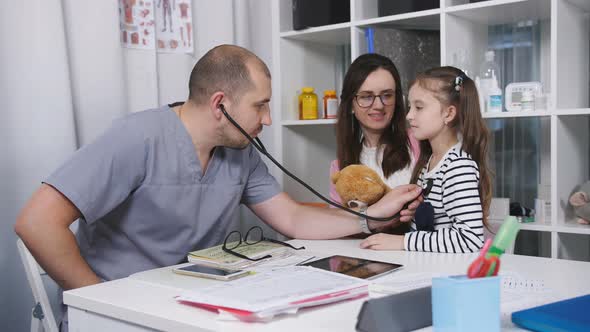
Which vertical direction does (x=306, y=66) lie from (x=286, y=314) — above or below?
above

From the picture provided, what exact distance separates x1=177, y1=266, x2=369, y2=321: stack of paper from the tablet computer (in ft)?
0.19

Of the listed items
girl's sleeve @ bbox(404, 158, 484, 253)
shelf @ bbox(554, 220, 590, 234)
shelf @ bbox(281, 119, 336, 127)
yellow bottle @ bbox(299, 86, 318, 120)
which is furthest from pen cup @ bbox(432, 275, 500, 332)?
yellow bottle @ bbox(299, 86, 318, 120)

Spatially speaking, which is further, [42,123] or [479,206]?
[42,123]

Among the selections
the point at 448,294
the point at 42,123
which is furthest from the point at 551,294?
the point at 42,123

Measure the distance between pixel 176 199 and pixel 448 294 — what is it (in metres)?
0.89

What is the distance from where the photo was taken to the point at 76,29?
1859 millimetres

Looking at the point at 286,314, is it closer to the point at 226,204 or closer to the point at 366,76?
the point at 226,204

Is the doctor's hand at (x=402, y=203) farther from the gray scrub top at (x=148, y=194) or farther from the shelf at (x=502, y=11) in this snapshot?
the shelf at (x=502, y=11)

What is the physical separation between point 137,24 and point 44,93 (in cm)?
44

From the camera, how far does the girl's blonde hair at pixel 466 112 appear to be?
1.46 meters

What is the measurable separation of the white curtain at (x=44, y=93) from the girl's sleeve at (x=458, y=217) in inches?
42.7

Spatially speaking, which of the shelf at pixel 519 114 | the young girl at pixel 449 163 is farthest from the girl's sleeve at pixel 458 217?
the shelf at pixel 519 114

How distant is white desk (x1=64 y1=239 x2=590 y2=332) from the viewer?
2.78 feet

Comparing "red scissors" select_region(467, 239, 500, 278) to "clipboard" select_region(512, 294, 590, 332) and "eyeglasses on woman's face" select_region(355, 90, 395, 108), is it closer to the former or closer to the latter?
"clipboard" select_region(512, 294, 590, 332)
